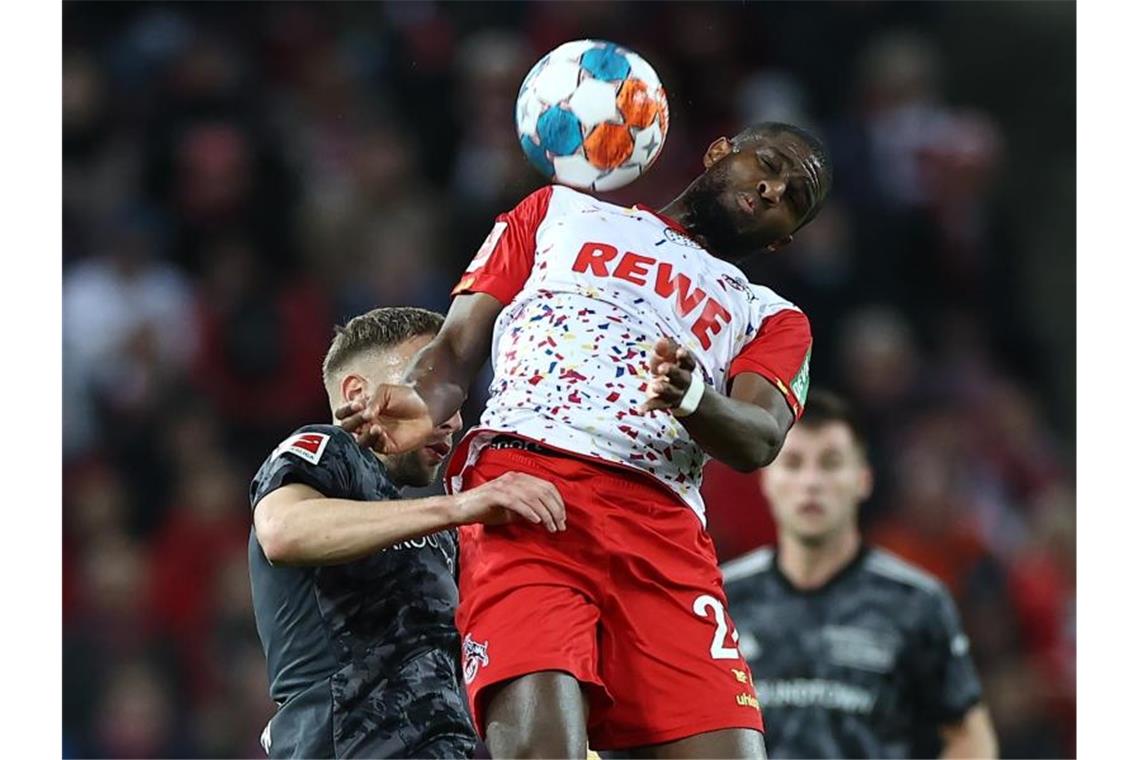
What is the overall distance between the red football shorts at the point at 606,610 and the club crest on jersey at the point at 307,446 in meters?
0.38

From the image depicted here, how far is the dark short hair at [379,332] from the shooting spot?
12.0 ft

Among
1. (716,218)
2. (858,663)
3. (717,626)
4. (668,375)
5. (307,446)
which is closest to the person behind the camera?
(668,375)

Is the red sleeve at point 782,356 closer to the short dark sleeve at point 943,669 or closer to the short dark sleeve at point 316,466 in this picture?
the short dark sleeve at point 316,466

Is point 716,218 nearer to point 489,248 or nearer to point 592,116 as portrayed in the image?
point 592,116

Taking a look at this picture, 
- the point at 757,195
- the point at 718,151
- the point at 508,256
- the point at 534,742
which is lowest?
the point at 534,742

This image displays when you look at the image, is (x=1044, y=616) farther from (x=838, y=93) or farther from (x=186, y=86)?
(x=186, y=86)

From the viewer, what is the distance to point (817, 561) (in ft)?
20.1

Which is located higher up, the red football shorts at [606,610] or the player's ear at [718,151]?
the player's ear at [718,151]

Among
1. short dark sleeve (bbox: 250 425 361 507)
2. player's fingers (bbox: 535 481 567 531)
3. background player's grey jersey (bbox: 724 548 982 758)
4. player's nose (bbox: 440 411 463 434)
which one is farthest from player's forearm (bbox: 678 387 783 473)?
background player's grey jersey (bbox: 724 548 982 758)

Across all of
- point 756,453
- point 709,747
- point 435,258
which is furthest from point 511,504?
point 435,258

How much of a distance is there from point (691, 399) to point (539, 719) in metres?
0.67

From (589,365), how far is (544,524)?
0.35 metres

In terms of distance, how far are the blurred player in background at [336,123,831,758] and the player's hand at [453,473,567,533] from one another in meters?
0.11

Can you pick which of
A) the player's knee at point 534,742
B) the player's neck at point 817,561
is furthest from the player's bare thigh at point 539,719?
the player's neck at point 817,561
